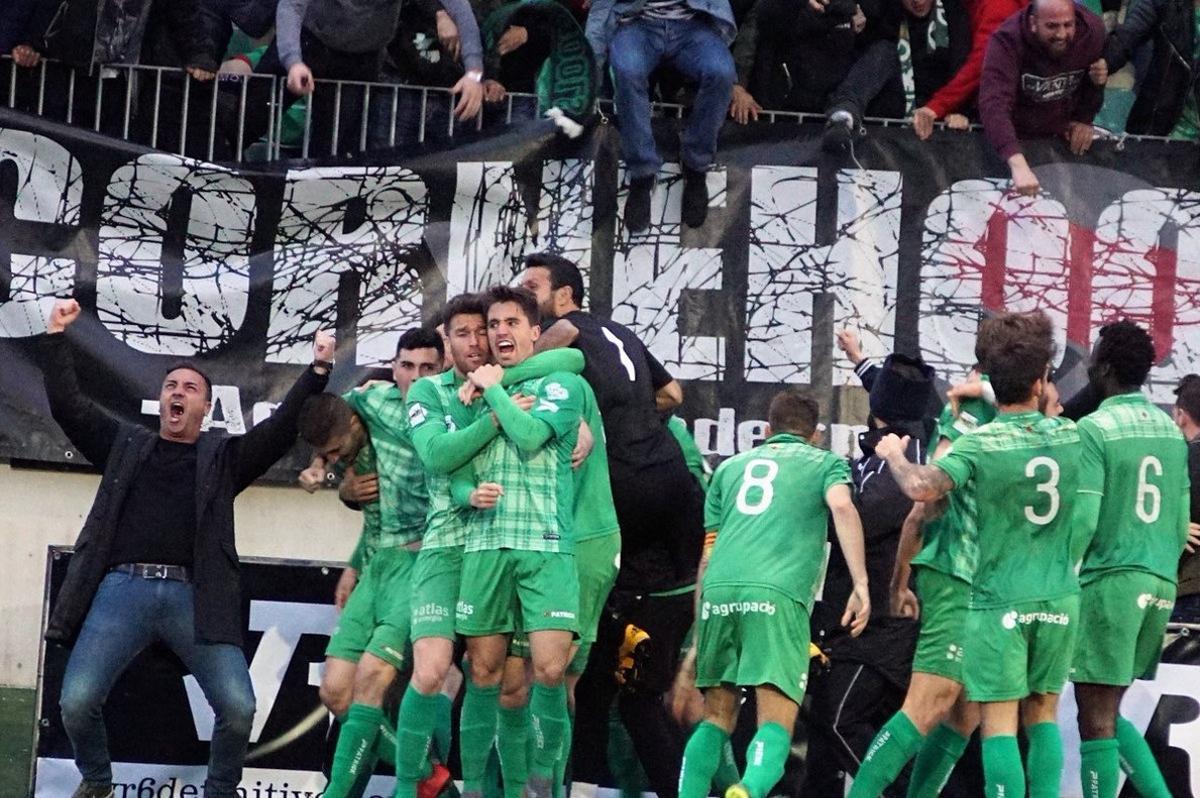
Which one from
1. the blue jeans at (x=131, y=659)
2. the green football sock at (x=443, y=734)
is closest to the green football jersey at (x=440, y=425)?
the green football sock at (x=443, y=734)

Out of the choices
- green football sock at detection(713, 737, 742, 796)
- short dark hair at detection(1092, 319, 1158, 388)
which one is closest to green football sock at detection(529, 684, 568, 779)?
green football sock at detection(713, 737, 742, 796)

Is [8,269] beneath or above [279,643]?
above

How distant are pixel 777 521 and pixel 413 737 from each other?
1771 mm

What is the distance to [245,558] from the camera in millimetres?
10516

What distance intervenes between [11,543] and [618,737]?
3829 millimetres

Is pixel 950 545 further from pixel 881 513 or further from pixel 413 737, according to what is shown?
pixel 413 737

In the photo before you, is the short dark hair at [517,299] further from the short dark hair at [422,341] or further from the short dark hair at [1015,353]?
the short dark hair at [1015,353]

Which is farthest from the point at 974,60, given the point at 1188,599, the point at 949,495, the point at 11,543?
the point at 11,543

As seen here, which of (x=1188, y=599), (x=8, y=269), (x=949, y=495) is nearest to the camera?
(x=949, y=495)

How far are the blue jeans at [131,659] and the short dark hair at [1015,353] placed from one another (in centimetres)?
364

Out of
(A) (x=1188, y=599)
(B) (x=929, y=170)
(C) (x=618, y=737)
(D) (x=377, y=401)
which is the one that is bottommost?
(C) (x=618, y=737)

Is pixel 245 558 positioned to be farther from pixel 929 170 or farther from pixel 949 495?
pixel 929 170

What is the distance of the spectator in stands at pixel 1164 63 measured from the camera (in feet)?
41.7

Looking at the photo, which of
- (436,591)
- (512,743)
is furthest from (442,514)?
(512,743)
